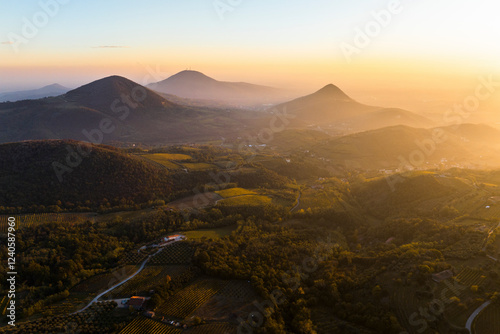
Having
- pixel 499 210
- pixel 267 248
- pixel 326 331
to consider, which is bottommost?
pixel 326 331

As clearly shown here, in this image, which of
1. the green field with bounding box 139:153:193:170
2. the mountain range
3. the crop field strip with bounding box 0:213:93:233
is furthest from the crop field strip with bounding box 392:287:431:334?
the mountain range

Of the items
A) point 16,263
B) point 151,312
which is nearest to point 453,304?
point 151,312

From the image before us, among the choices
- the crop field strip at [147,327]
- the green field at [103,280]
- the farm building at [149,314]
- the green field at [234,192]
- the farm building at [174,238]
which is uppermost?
the green field at [234,192]

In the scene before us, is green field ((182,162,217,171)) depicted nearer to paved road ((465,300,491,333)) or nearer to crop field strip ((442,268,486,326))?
crop field strip ((442,268,486,326))

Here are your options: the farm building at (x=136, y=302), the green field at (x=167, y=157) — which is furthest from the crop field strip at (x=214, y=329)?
the green field at (x=167, y=157)

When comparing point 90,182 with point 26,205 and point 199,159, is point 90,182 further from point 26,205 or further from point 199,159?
point 199,159

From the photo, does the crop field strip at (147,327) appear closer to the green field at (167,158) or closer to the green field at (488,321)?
the green field at (488,321)
